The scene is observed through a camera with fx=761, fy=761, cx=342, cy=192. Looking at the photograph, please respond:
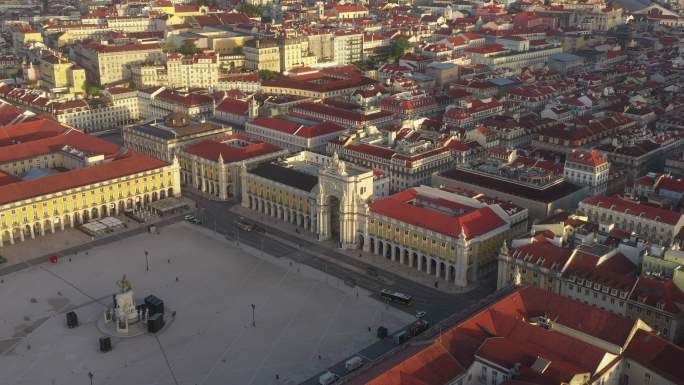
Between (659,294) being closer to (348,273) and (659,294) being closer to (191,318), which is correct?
(348,273)

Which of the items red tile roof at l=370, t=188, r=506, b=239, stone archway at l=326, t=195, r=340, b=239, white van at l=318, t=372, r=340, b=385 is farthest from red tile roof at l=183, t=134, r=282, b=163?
white van at l=318, t=372, r=340, b=385

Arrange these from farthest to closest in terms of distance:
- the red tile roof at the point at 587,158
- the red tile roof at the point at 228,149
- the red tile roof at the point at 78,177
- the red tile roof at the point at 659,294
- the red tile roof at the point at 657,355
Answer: the red tile roof at the point at 228,149 < the red tile roof at the point at 587,158 < the red tile roof at the point at 78,177 < the red tile roof at the point at 659,294 < the red tile roof at the point at 657,355

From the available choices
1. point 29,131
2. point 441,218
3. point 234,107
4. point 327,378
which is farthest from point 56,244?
point 234,107

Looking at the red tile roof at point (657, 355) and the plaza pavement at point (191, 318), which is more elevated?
the red tile roof at point (657, 355)

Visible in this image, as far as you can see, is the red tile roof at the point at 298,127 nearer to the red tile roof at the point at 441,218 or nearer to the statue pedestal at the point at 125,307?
the red tile roof at the point at 441,218

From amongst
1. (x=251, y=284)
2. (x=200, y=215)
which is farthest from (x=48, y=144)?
(x=251, y=284)

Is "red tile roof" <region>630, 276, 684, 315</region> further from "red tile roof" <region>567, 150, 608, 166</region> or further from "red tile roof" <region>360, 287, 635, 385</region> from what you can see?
"red tile roof" <region>567, 150, 608, 166</region>

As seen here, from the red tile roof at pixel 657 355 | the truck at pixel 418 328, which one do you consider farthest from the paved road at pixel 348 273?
the red tile roof at pixel 657 355
